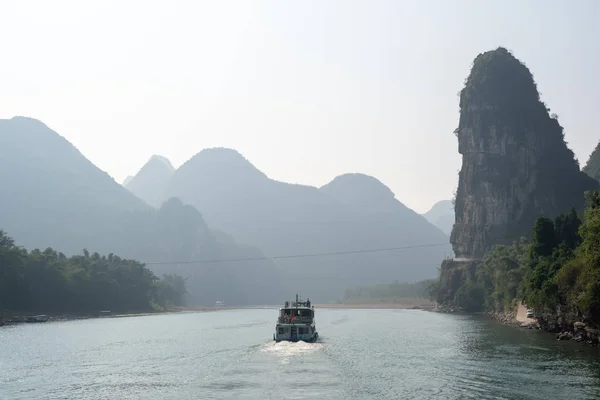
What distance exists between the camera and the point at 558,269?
218 feet

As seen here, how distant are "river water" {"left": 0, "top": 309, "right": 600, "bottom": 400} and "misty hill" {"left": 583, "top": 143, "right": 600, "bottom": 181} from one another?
12577cm

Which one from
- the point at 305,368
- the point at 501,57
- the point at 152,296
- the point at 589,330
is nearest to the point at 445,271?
the point at 501,57

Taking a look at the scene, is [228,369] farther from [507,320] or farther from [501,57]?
[501,57]

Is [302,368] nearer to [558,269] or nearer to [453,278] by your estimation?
[558,269]

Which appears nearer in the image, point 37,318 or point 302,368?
point 302,368

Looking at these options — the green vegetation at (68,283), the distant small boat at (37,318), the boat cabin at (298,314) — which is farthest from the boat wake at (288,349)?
the green vegetation at (68,283)

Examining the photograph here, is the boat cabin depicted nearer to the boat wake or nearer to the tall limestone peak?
the boat wake

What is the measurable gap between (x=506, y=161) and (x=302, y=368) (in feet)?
447

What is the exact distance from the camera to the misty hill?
179312mm

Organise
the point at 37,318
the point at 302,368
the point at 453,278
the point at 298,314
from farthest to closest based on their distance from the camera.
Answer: the point at 453,278 → the point at 37,318 → the point at 298,314 → the point at 302,368

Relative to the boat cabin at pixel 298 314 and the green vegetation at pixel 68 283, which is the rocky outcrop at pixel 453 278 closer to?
the green vegetation at pixel 68 283

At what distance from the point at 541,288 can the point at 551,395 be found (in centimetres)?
3572

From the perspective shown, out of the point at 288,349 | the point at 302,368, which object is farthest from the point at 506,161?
the point at 302,368

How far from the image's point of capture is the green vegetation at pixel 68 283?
10731 cm
